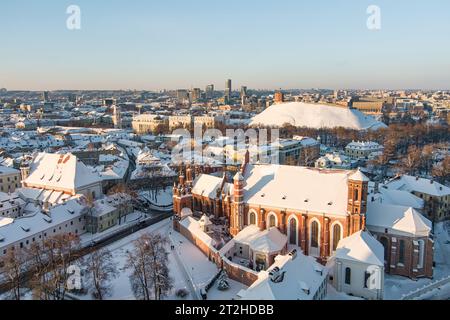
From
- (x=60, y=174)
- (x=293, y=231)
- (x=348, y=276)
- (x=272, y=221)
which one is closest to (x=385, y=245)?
(x=348, y=276)

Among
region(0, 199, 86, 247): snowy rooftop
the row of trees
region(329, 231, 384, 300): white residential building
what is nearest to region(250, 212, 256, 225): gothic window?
region(329, 231, 384, 300): white residential building

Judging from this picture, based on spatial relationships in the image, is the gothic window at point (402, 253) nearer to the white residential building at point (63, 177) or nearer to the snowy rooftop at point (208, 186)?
the snowy rooftop at point (208, 186)

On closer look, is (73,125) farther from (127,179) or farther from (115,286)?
(115,286)

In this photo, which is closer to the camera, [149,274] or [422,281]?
[149,274]

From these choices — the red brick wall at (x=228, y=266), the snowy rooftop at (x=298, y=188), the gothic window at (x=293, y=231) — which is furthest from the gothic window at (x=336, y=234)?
the red brick wall at (x=228, y=266)

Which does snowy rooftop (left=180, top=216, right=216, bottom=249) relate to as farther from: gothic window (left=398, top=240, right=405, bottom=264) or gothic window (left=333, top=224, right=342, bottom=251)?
gothic window (left=398, top=240, right=405, bottom=264)

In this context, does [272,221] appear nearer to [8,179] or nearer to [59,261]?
[59,261]
